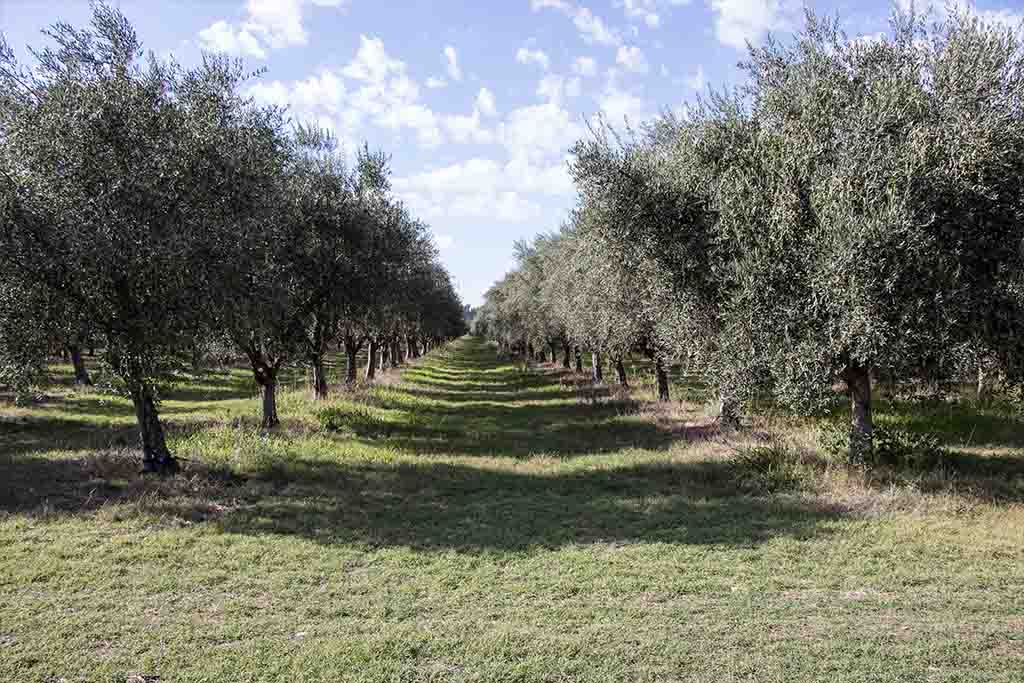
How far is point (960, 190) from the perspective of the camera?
45.7 feet

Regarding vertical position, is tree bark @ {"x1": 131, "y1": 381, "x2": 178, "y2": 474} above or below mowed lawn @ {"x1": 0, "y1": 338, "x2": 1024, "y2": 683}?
above

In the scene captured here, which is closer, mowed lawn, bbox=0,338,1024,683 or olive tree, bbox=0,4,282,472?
mowed lawn, bbox=0,338,1024,683

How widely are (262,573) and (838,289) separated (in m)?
11.7

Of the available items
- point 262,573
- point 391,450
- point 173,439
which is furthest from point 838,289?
point 173,439

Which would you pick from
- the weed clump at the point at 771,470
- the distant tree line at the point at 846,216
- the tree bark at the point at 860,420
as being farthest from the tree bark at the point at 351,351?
the tree bark at the point at 860,420

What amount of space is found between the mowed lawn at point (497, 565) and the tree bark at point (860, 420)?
0.89m

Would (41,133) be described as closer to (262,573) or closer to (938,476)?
(262,573)

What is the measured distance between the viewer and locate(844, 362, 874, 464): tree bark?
1666cm

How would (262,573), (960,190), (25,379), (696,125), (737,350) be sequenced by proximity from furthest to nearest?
1. (696,125)
2. (737,350)
3. (25,379)
4. (960,190)
5. (262,573)

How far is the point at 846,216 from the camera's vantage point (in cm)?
1403

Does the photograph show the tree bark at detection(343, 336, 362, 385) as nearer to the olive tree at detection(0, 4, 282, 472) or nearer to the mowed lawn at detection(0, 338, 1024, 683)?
the mowed lawn at detection(0, 338, 1024, 683)

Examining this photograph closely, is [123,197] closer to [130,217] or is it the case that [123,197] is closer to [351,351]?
[130,217]

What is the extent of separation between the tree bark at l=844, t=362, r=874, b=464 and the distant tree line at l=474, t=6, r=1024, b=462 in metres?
0.05

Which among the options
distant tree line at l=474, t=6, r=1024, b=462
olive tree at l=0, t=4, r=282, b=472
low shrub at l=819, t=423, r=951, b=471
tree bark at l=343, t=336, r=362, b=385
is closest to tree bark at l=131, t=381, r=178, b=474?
olive tree at l=0, t=4, r=282, b=472
